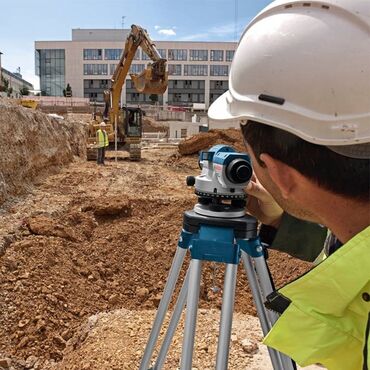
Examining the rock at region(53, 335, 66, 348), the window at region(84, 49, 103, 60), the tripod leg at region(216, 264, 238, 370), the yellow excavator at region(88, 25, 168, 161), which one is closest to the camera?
the tripod leg at region(216, 264, 238, 370)

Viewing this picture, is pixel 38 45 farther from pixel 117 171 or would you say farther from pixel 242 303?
pixel 242 303

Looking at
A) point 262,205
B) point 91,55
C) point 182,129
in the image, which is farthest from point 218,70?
point 262,205

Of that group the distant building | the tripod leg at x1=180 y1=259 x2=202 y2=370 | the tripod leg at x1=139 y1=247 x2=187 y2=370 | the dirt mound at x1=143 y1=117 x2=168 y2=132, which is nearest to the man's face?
the tripod leg at x1=180 y1=259 x2=202 y2=370

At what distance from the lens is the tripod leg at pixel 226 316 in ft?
4.16

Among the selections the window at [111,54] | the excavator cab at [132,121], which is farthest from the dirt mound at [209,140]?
the window at [111,54]

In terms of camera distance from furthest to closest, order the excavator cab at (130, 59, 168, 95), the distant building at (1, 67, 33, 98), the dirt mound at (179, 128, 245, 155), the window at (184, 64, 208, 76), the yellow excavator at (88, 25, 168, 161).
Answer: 1. the window at (184, 64, 208, 76)
2. the distant building at (1, 67, 33, 98)
3. the dirt mound at (179, 128, 245, 155)
4. the yellow excavator at (88, 25, 168, 161)
5. the excavator cab at (130, 59, 168, 95)

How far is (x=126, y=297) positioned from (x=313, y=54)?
430cm

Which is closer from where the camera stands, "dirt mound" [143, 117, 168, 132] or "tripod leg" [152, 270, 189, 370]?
"tripod leg" [152, 270, 189, 370]

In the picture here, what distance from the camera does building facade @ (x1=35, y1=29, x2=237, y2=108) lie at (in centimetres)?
5331

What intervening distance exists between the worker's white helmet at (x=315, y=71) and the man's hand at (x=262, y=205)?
54 cm

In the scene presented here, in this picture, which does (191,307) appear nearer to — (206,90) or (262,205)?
(262,205)

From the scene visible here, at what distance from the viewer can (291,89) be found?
874 millimetres

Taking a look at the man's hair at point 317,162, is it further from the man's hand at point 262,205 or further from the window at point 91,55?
the window at point 91,55

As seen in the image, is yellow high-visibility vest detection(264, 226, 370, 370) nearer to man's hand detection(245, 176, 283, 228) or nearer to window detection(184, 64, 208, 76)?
man's hand detection(245, 176, 283, 228)
